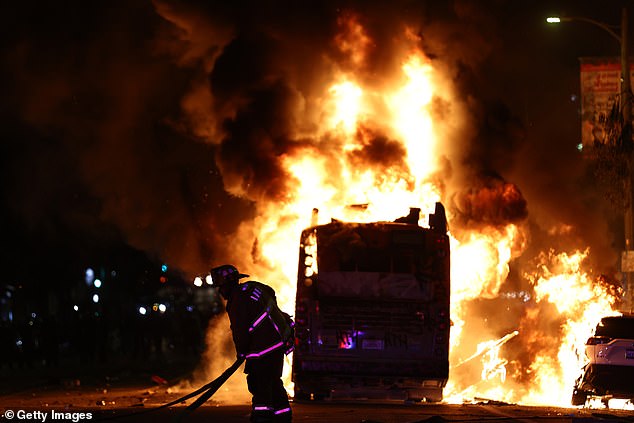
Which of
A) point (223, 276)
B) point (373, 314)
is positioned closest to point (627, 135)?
point (373, 314)

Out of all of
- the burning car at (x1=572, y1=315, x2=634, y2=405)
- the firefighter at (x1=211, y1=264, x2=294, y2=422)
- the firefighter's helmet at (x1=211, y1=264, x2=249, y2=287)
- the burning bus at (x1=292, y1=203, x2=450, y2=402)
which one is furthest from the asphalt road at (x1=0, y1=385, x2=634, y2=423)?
the firefighter's helmet at (x1=211, y1=264, x2=249, y2=287)

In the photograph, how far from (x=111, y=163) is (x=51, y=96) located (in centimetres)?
222

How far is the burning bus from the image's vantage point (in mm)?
17938

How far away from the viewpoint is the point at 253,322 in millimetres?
11242

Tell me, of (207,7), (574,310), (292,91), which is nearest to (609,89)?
(574,310)

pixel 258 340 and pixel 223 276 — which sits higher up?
pixel 223 276

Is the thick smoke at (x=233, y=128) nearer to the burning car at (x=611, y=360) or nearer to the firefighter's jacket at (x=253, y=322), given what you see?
the burning car at (x=611, y=360)

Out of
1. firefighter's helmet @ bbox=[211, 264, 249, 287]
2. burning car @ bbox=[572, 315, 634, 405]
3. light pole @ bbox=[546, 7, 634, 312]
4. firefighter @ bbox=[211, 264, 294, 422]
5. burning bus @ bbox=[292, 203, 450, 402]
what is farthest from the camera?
light pole @ bbox=[546, 7, 634, 312]

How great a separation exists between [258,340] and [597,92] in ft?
53.3

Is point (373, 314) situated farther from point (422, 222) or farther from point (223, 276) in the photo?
point (223, 276)

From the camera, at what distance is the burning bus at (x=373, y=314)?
17938 millimetres

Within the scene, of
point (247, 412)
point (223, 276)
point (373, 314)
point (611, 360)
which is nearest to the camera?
point (223, 276)

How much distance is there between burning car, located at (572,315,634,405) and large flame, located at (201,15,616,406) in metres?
2.76

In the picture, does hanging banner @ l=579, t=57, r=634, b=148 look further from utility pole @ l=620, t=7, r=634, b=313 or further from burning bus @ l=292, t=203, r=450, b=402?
burning bus @ l=292, t=203, r=450, b=402
